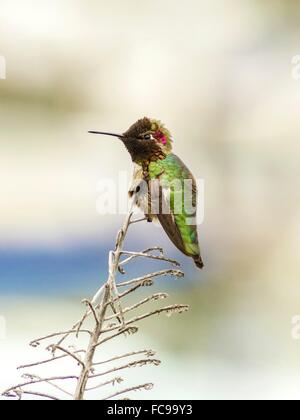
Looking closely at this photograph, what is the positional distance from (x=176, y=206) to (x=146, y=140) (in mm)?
208

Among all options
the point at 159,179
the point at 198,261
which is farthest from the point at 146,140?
the point at 198,261

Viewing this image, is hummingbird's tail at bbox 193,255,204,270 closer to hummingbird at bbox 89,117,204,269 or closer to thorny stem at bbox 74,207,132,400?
hummingbird at bbox 89,117,204,269

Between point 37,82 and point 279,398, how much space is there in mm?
1221

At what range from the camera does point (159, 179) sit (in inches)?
59.8

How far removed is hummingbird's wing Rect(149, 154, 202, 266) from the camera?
152cm

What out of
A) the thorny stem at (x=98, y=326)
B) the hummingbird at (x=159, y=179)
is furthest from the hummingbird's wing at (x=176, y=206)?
the thorny stem at (x=98, y=326)

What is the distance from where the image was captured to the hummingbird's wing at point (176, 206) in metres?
1.52

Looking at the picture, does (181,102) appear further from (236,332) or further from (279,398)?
(279,398)

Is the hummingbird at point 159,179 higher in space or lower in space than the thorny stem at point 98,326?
higher

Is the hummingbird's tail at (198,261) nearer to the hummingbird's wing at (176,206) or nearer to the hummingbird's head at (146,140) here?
the hummingbird's wing at (176,206)
